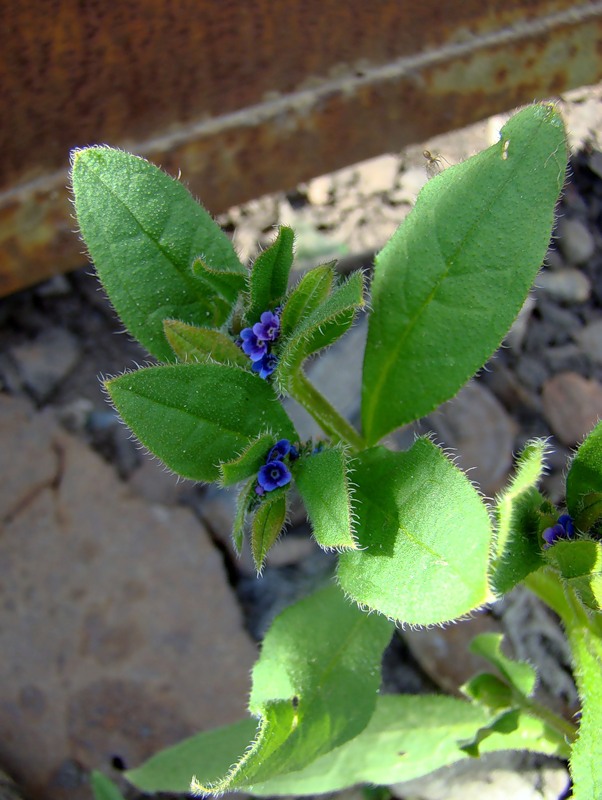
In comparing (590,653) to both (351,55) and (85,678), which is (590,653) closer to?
(85,678)

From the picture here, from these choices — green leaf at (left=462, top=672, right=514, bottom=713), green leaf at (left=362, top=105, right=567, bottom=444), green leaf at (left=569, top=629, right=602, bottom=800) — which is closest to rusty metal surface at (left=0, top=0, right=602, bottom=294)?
green leaf at (left=362, top=105, right=567, bottom=444)

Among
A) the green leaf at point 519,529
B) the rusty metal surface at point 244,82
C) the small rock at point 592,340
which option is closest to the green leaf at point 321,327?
the green leaf at point 519,529

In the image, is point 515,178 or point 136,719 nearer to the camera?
point 515,178

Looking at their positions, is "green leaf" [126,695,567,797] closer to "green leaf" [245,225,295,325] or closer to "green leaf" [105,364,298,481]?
"green leaf" [105,364,298,481]

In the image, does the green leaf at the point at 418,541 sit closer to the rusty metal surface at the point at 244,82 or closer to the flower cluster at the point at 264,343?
the flower cluster at the point at 264,343

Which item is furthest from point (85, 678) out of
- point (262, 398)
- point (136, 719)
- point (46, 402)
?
point (262, 398)

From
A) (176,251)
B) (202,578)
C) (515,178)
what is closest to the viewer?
(515,178)
